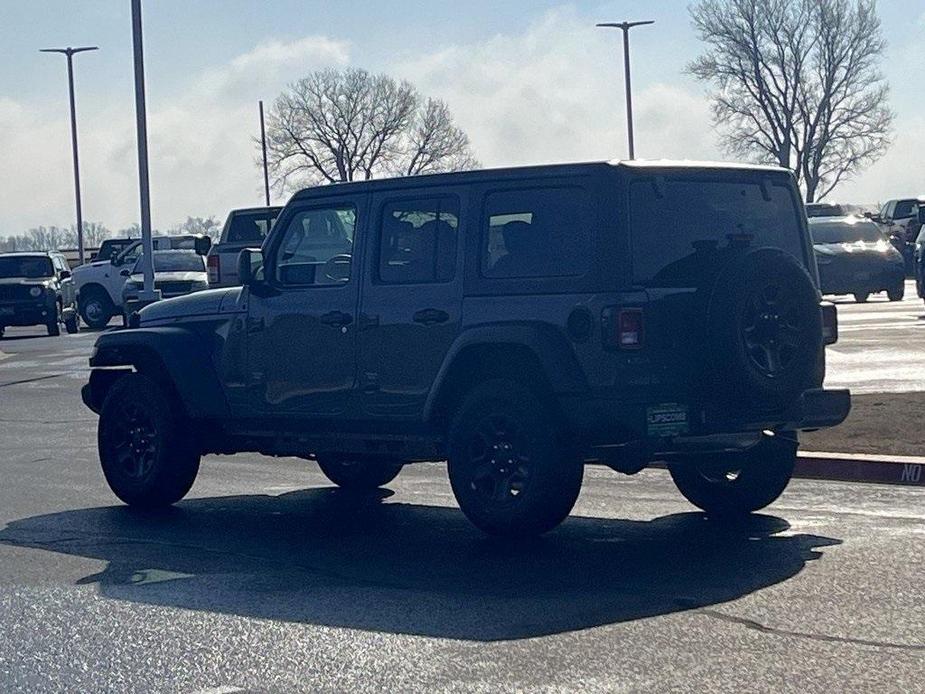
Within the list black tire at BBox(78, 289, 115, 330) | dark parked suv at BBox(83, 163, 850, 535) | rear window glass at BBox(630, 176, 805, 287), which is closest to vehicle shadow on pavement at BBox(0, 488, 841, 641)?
dark parked suv at BBox(83, 163, 850, 535)

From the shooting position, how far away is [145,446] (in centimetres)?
1167

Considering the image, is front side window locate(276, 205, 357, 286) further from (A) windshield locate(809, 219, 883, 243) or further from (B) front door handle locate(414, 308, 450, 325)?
(A) windshield locate(809, 219, 883, 243)

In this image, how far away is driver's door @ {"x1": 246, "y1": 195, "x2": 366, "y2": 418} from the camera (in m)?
10.5

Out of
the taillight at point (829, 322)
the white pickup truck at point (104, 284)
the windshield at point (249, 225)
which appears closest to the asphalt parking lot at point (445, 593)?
the taillight at point (829, 322)

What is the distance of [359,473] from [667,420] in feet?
12.2

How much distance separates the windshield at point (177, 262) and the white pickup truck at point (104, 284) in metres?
1.92

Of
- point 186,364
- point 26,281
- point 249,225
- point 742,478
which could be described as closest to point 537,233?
point 742,478

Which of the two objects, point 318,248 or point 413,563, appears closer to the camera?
point 413,563

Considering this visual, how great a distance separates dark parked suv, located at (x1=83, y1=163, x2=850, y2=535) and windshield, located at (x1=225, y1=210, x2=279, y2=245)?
22.5m

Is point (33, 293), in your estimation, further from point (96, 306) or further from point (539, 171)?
point (539, 171)

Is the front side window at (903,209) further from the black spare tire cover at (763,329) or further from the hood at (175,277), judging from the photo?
the black spare tire cover at (763,329)

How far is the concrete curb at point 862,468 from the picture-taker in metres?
11.6

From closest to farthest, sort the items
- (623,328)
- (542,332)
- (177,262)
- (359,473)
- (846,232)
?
(623,328) → (542,332) → (359,473) → (846,232) → (177,262)

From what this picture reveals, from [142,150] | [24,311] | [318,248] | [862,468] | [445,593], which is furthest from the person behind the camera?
[24,311]
